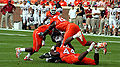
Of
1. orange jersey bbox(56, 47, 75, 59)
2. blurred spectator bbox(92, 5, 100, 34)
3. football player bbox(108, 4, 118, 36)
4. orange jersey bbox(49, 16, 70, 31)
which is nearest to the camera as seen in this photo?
orange jersey bbox(56, 47, 75, 59)

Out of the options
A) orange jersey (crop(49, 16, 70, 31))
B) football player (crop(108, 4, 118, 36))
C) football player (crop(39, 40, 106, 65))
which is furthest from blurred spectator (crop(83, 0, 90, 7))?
football player (crop(39, 40, 106, 65))

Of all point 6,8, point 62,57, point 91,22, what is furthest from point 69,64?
point 6,8

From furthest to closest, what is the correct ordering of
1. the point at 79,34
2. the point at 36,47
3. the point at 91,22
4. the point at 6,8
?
the point at 6,8
the point at 91,22
the point at 36,47
the point at 79,34

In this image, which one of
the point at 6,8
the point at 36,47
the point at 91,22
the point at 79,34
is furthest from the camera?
the point at 6,8

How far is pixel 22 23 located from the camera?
28.1m

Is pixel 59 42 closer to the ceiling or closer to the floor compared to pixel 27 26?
closer to the ceiling

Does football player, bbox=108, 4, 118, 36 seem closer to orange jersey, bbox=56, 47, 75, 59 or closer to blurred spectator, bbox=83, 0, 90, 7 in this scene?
blurred spectator, bbox=83, 0, 90, 7

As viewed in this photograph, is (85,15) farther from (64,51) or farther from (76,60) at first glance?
(76,60)

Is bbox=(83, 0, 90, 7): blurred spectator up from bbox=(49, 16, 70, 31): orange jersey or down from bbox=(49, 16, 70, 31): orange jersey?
down

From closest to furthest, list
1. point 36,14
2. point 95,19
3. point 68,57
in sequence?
point 68,57, point 95,19, point 36,14

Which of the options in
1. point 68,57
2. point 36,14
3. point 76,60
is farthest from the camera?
point 36,14

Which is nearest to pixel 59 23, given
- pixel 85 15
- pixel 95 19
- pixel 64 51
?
pixel 64 51

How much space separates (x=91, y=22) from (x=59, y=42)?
13347 millimetres

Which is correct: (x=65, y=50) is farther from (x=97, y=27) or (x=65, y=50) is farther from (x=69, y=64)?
(x=97, y=27)
